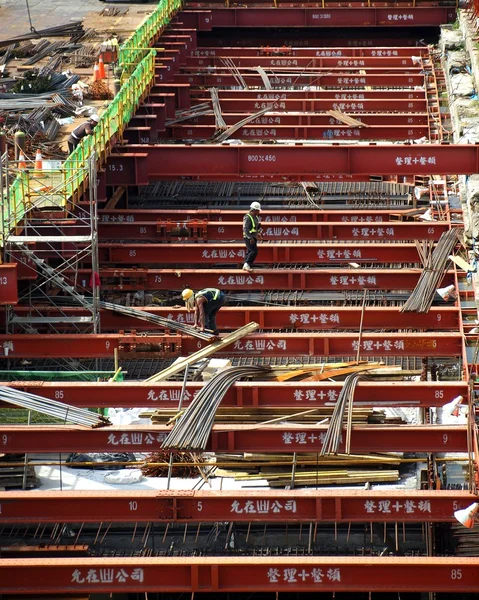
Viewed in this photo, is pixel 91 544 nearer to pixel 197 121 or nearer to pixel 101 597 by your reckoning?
pixel 101 597

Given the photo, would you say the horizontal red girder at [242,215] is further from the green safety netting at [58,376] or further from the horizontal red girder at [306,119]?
Result: the green safety netting at [58,376]

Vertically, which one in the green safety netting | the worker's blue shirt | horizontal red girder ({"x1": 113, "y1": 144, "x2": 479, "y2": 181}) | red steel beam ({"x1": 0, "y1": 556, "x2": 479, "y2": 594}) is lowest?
red steel beam ({"x1": 0, "y1": 556, "x2": 479, "y2": 594})

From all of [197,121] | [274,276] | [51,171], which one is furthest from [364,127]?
[51,171]

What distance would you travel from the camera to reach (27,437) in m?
19.2

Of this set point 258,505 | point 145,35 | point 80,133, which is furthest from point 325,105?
point 258,505

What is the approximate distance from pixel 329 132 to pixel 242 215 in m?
4.43

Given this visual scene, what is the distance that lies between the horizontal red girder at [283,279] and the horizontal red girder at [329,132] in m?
7.35

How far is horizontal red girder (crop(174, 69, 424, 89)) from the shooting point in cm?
3844

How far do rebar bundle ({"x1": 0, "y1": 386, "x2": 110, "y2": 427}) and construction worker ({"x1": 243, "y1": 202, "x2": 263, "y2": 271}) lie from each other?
6.99 m

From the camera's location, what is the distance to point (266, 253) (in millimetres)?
27031

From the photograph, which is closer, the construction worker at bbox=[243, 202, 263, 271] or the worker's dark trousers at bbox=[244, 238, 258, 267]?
the construction worker at bbox=[243, 202, 263, 271]

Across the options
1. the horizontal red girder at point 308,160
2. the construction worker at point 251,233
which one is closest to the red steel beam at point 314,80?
the horizontal red girder at point 308,160

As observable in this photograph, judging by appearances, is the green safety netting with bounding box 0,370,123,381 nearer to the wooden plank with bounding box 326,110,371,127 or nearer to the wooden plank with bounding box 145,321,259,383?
the wooden plank with bounding box 145,321,259,383

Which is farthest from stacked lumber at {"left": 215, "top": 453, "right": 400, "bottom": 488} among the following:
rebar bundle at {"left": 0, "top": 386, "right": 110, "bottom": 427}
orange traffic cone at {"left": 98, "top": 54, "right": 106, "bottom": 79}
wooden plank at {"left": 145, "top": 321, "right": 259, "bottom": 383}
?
orange traffic cone at {"left": 98, "top": 54, "right": 106, "bottom": 79}
